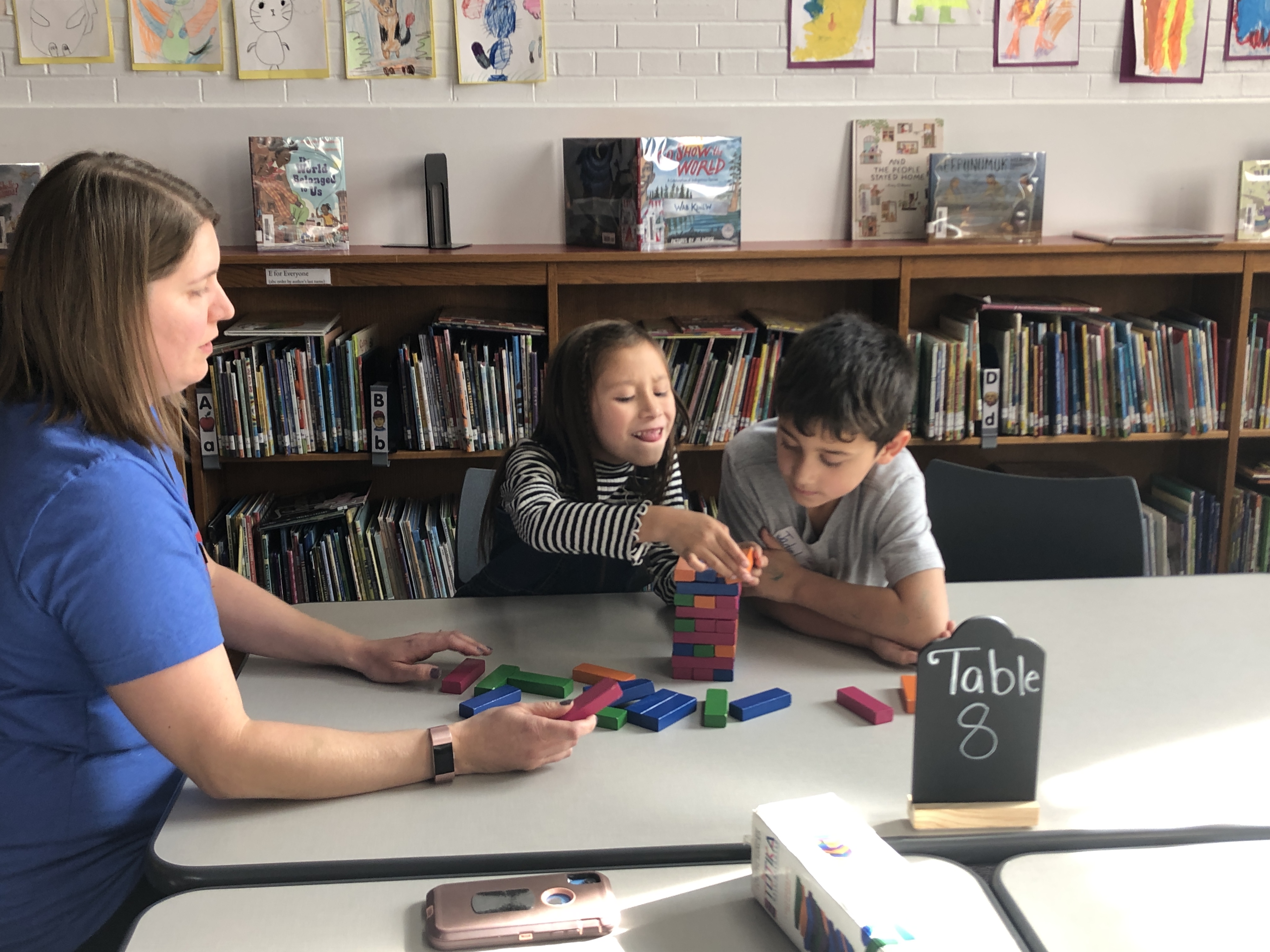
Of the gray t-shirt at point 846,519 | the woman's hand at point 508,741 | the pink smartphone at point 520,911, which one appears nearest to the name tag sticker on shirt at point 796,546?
the gray t-shirt at point 846,519

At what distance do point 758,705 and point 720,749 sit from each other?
0.34 ft

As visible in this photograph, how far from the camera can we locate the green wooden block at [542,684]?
1.42m

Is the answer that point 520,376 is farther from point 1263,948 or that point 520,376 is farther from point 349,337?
point 1263,948

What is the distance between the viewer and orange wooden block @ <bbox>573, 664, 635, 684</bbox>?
→ 1454mm

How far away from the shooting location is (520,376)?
298 centimetres

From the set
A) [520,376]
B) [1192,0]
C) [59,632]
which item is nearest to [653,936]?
[59,632]

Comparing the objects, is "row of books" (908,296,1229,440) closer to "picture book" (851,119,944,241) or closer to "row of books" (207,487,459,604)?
"picture book" (851,119,944,241)

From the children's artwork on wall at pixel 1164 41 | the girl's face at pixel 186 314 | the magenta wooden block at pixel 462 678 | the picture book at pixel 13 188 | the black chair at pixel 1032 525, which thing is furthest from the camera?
the children's artwork on wall at pixel 1164 41

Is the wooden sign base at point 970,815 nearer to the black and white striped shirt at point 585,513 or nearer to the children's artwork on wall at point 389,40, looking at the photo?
the black and white striped shirt at point 585,513

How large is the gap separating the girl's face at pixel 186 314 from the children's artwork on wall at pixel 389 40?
1971 mm

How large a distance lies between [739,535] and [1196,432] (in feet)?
6.35

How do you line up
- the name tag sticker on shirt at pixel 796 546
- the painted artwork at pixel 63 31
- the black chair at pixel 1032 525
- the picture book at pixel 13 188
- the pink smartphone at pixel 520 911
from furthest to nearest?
1. the painted artwork at pixel 63 31
2. the picture book at pixel 13 188
3. the black chair at pixel 1032 525
4. the name tag sticker on shirt at pixel 796 546
5. the pink smartphone at pixel 520 911

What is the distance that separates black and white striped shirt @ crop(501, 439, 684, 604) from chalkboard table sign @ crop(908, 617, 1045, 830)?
0.57 metres

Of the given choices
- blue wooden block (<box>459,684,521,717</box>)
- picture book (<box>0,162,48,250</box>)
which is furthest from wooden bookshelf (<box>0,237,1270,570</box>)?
blue wooden block (<box>459,684,521,717</box>)
